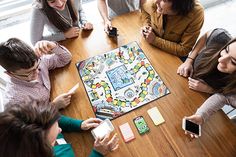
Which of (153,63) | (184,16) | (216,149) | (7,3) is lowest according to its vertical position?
(216,149)

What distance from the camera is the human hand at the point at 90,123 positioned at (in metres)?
0.97

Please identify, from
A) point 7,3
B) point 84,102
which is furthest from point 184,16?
point 7,3

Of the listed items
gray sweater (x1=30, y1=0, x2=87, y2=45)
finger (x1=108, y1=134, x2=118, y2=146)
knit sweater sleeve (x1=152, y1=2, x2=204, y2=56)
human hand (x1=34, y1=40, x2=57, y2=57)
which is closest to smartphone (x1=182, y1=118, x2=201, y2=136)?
finger (x1=108, y1=134, x2=118, y2=146)

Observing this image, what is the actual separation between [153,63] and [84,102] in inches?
18.0

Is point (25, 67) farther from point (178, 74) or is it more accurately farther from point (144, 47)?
point (178, 74)

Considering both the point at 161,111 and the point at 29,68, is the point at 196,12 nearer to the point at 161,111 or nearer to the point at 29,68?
the point at 161,111

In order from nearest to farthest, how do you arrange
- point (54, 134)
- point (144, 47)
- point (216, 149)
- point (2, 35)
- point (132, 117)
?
point (54, 134) < point (216, 149) < point (132, 117) < point (144, 47) < point (2, 35)

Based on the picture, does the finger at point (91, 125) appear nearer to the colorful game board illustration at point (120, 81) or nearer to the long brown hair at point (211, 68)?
the colorful game board illustration at point (120, 81)

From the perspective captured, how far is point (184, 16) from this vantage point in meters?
1.19

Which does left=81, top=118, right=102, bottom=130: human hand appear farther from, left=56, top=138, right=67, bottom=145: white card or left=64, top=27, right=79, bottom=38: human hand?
left=64, top=27, right=79, bottom=38: human hand

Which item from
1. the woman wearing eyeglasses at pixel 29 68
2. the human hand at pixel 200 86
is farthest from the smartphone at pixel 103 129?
the human hand at pixel 200 86

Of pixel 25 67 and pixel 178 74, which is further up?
pixel 25 67

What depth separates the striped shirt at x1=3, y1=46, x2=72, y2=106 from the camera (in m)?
1.03

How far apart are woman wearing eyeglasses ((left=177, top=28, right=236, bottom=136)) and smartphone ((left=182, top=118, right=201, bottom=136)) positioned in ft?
0.09
